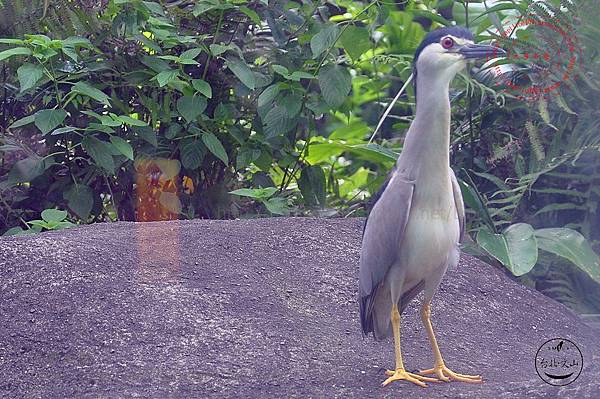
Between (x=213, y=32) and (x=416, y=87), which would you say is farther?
(x=213, y=32)

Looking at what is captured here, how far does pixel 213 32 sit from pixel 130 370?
340 cm

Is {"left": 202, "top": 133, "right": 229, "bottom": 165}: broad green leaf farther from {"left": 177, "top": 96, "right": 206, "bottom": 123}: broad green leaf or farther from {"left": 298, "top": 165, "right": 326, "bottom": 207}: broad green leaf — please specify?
{"left": 298, "top": 165, "right": 326, "bottom": 207}: broad green leaf

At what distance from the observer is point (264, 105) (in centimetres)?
635

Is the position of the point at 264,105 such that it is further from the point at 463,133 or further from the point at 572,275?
the point at 572,275

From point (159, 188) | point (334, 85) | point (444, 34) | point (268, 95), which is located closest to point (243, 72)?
point (268, 95)

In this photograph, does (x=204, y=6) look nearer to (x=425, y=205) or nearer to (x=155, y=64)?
(x=155, y=64)

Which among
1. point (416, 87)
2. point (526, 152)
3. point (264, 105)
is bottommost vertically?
point (526, 152)

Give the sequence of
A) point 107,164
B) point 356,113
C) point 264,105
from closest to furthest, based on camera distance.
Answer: point 107,164, point 264,105, point 356,113

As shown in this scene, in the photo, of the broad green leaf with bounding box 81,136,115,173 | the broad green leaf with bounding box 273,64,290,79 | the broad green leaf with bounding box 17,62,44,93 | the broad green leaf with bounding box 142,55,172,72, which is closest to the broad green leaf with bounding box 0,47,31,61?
the broad green leaf with bounding box 17,62,44,93

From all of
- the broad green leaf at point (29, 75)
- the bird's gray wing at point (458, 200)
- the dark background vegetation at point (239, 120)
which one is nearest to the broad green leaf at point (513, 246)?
the dark background vegetation at point (239, 120)

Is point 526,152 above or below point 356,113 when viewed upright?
above

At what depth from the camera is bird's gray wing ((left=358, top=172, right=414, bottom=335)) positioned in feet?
12.5

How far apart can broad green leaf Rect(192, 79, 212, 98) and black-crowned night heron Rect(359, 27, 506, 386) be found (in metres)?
2.27

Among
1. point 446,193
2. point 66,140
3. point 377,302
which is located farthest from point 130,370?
point 66,140
